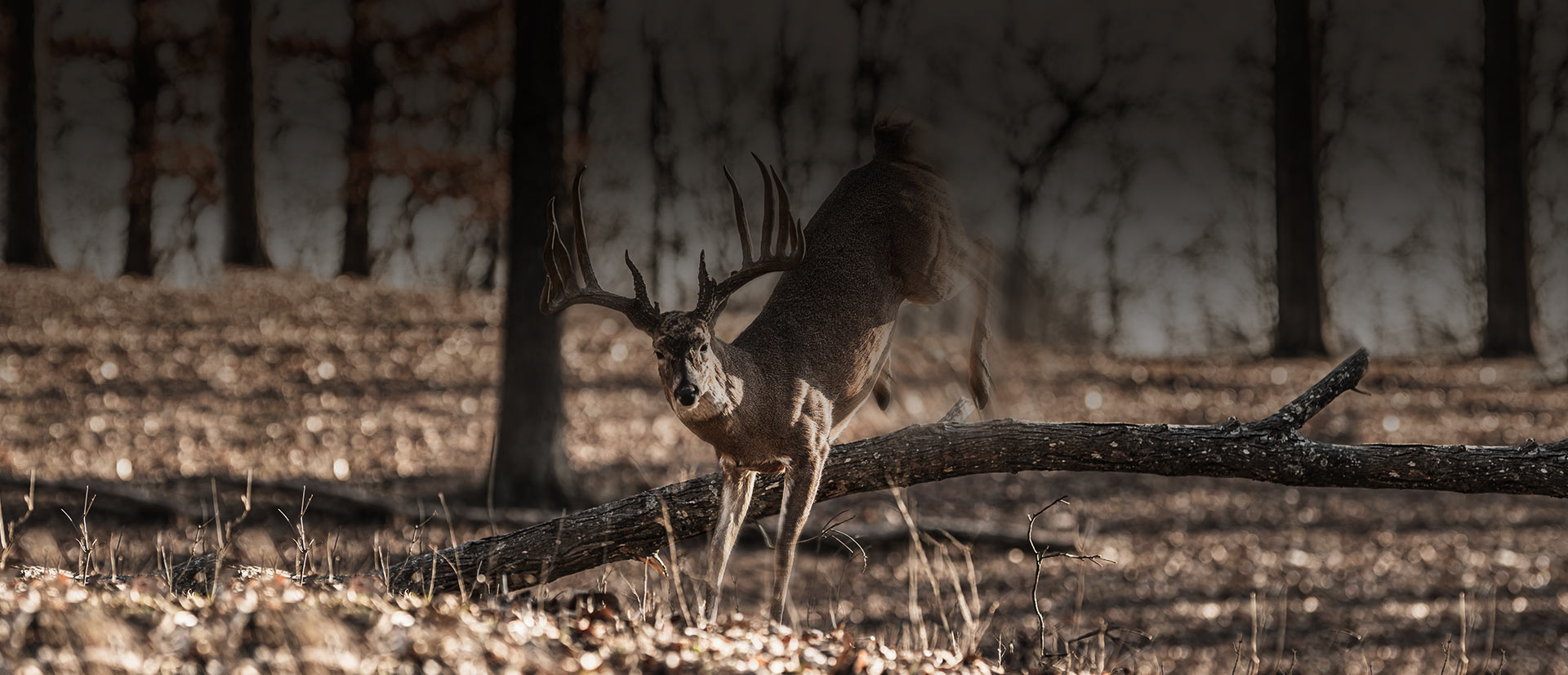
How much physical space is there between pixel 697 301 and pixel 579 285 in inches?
15.8

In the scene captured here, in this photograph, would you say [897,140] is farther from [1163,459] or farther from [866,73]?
[866,73]

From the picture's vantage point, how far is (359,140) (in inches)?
889

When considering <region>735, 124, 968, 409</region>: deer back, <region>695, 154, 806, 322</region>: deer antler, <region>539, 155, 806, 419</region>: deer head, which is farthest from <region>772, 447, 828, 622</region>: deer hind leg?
<region>695, 154, 806, 322</region>: deer antler

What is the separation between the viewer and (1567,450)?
14.6 ft

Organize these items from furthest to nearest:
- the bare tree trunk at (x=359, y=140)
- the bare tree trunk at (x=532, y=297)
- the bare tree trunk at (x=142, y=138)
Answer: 1. the bare tree trunk at (x=359, y=140)
2. the bare tree trunk at (x=142, y=138)
3. the bare tree trunk at (x=532, y=297)

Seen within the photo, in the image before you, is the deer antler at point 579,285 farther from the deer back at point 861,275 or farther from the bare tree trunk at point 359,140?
the bare tree trunk at point 359,140

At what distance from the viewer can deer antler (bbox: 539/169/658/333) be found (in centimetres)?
318

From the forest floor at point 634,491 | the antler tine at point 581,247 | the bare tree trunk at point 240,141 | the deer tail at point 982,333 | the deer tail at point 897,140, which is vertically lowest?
the forest floor at point 634,491

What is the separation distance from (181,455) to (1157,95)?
57.9ft

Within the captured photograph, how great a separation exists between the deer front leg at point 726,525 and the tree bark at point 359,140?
20.9m

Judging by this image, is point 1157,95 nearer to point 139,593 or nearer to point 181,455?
point 181,455

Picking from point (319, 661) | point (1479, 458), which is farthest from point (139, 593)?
point (1479, 458)

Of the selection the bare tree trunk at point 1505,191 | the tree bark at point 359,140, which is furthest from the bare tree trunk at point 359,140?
the bare tree trunk at point 1505,191

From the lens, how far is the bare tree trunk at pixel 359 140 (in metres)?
22.1
